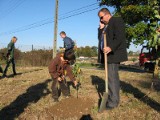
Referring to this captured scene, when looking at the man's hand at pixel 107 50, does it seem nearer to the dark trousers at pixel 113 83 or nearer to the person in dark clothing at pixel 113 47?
the person in dark clothing at pixel 113 47

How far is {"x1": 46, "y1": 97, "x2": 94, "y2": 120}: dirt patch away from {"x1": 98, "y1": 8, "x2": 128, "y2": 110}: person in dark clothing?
0.58 metres

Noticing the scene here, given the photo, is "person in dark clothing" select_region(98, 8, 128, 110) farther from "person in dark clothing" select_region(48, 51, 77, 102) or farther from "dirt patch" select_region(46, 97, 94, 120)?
"person in dark clothing" select_region(48, 51, 77, 102)

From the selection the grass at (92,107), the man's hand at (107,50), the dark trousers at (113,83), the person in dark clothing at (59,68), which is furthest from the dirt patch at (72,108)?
the man's hand at (107,50)

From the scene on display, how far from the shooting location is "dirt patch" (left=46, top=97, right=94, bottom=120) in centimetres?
609

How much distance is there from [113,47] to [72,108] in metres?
1.73

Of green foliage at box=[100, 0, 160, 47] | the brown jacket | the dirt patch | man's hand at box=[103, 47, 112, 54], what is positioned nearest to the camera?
man's hand at box=[103, 47, 112, 54]

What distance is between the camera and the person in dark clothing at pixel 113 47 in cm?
582

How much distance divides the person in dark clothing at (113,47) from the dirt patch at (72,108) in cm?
58

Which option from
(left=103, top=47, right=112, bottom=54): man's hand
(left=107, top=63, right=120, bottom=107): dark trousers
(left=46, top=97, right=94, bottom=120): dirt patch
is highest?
(left=103, top=47, right=112, bottom=54): man's hand

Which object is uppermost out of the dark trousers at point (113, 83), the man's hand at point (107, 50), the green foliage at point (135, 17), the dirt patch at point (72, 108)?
the green foliage at point (135, 17)

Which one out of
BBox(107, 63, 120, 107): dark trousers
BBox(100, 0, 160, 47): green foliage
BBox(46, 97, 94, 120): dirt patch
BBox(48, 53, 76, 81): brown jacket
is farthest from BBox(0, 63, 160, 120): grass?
BBox(100, 0, 160, 47): green foliage

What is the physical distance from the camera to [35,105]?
23.0 feet

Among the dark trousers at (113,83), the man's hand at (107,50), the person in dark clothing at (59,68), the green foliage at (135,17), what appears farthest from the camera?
the green foliage at (135,17)

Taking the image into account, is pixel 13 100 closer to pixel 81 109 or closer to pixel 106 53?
pixel 81 109
